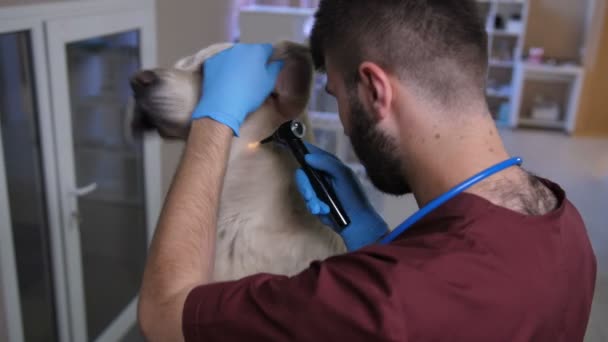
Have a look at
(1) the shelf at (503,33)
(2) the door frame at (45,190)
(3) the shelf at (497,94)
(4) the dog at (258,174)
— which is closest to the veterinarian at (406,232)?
(4) the dog at (258,174)

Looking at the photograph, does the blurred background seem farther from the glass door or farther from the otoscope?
the otoscope

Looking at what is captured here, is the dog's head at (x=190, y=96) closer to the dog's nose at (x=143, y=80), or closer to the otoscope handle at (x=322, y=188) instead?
the dog's nose at (x=143, y=80)

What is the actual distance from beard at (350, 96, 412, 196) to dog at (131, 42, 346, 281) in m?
0.25

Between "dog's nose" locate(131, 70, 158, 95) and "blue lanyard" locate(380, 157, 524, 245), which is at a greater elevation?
"dog's nose" locate(131, 70, 158, 95)

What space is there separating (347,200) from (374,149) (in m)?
0.22

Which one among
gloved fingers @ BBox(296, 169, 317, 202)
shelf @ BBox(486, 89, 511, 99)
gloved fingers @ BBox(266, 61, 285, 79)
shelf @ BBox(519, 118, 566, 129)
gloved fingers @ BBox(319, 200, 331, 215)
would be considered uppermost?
gloved fingers @ BBox(266, 61, 285, 79)

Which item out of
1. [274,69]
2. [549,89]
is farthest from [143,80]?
[549,89]

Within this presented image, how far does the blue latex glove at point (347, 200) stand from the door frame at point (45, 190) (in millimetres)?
862

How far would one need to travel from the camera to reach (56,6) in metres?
1.55

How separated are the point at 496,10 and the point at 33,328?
210 inches

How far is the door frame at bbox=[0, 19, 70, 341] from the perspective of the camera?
147 centimetres

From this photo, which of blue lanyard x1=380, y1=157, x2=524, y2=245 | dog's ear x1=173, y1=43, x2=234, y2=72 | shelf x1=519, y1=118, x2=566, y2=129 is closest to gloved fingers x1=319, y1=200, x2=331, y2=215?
blue lanyard x1=380, y1=157, x2=524, y2=245

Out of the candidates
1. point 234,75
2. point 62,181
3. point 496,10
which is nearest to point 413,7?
point 234,75

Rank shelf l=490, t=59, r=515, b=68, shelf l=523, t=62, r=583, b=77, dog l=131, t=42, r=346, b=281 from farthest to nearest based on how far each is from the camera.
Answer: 1. shelf l=490, t=59, r=515, b=68
2. shelf l=523, t=62, r=583, b=77
3. dog l=131, t=42, r=346, b=281
